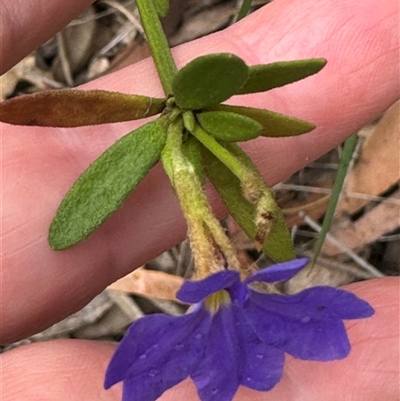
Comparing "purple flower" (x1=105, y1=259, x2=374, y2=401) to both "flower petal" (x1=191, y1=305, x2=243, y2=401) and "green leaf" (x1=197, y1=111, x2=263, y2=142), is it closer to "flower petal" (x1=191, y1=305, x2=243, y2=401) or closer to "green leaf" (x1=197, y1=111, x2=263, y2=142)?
"flower petal" (x1=191, y1=305, x2=243, y2=401)

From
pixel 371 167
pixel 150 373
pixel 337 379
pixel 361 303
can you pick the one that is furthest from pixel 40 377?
pixel 371 167

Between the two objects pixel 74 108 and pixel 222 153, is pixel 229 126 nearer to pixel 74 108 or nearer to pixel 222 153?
pixel 222 153

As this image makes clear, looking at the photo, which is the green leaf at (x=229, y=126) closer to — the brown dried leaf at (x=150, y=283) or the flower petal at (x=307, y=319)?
the flower petal at (x=307, y=319)

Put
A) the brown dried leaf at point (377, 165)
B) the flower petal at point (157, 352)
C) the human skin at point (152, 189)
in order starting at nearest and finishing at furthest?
the flower petal at point (157, 352)
the human skin at point (152, 189)
the brown dried leaf at point (377, 165)

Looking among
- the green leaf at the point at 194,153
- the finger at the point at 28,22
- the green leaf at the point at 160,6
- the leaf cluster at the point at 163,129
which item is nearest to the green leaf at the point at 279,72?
the leaf cluster at the point at 163,129

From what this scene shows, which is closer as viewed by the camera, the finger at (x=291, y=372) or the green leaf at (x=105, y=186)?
the green leaf at (x=105, y=186)

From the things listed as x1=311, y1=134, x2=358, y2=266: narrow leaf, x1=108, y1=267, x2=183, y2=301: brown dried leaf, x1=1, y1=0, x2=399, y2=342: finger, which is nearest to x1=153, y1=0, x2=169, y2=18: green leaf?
x1=1, y1=0, x2=399, y2=342: finger
